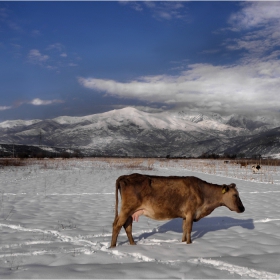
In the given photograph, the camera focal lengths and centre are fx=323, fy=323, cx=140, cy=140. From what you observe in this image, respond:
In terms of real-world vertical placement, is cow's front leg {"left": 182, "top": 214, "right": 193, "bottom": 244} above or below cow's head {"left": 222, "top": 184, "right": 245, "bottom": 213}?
below

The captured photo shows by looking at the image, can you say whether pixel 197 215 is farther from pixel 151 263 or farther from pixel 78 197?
pixel 78 197

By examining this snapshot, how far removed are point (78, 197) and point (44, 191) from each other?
307 cm

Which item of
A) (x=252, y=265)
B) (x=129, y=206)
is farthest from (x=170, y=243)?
(x=252, y=265)

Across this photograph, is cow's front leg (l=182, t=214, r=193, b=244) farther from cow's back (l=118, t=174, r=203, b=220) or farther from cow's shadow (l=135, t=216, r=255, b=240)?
cow's shadow (l=135, t=216, r=255, b=240)

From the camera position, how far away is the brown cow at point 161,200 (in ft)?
26.4

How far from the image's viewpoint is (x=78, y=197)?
56.7ft

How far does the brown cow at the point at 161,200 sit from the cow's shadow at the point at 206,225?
101 cm

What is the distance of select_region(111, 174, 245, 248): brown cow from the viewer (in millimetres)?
8055

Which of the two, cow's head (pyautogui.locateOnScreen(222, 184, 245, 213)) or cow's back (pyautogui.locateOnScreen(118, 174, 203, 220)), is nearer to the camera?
cow's back (pyautogui.locateOnScreen(118, 174, 203, 220))

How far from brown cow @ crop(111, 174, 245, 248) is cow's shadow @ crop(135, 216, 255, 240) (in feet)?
3.31

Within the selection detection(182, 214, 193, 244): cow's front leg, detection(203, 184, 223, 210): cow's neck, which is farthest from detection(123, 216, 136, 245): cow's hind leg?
detection(203, 184, 223, 210): cow's neck

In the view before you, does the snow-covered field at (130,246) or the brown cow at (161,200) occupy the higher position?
the brown cow at (161,200)

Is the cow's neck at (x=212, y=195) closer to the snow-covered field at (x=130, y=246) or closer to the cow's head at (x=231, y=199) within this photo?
the cow's head at (x=231, y=199)

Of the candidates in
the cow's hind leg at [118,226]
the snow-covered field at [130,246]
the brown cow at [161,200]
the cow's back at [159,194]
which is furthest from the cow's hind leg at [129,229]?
the cow's back at [159,194]
